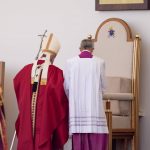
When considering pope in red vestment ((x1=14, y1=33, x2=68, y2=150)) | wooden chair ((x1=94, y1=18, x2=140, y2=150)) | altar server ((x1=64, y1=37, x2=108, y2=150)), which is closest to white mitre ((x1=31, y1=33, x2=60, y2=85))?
pope in red vestment ((x1=14, y1=33, x2=68, y2=150))

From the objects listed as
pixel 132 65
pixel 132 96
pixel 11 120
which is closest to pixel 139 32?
pixel 132 65

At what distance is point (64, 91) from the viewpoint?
4637 millimetres

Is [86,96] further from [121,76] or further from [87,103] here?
[121,76]

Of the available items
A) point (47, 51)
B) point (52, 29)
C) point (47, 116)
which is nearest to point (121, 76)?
point (52, 29)

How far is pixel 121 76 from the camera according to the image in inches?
220

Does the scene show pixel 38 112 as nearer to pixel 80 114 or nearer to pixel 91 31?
pixel 80 114

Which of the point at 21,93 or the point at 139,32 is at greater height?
the point at 139,32

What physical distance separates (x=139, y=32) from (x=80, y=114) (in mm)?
1622

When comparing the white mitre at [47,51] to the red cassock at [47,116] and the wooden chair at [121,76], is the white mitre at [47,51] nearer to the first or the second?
the red cassock at [47,116]

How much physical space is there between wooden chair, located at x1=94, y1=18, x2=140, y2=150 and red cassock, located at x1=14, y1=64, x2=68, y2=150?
2.39 feet

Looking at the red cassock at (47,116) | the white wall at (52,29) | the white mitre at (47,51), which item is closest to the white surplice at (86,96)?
the red cassock at (47,116)

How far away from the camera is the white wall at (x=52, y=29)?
5.70 m

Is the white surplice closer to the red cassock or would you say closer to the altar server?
the altar server

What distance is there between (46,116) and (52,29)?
186 centimetres
